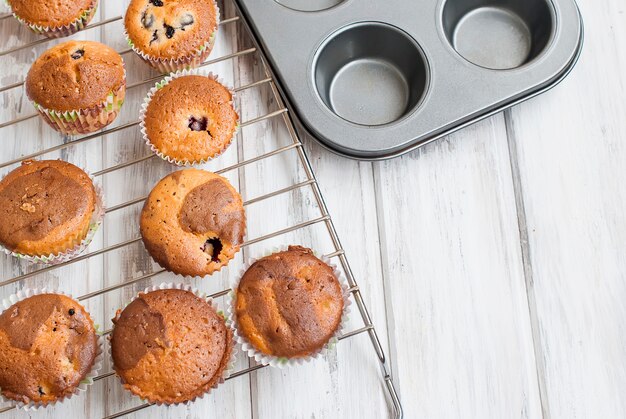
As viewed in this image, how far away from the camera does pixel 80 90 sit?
2414 mm

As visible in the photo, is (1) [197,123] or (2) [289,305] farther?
(1) [197,123]

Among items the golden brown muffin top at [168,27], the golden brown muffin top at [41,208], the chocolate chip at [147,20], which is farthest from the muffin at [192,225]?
the chocolate chip at [147,20]

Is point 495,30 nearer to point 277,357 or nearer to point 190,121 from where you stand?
point 190,121

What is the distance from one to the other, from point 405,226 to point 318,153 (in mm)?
461

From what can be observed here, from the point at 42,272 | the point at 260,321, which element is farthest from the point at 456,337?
the point at 42,272

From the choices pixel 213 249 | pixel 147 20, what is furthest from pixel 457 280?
pixel 147 20

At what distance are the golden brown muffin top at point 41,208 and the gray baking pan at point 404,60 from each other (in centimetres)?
88

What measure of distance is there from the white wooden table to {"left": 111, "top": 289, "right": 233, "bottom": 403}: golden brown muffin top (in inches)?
8.7

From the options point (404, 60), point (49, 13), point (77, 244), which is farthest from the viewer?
point (404, 60)

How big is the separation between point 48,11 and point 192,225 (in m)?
1.12

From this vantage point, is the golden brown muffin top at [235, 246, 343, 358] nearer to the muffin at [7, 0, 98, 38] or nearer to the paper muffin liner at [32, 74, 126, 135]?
the paper muffin liner at [32, 74, 126, 135]

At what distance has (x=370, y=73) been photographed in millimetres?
2793

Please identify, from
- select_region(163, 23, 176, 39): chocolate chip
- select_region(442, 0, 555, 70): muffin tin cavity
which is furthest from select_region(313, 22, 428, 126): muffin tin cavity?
select_region(163, 23, 176, 39): chocolate chip

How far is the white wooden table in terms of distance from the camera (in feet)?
7.59
